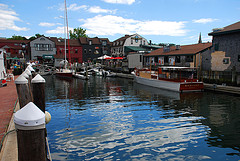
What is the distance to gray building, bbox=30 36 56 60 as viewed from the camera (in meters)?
61.1

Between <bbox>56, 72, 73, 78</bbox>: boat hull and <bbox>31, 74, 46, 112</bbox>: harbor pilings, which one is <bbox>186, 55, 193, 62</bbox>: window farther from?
<bbox>31, 74, 46, 112</bbox>: harbor pilings

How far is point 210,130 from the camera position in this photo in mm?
10023

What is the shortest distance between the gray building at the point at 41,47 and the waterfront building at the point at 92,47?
34.5 feet

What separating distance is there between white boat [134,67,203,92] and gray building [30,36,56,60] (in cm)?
4496

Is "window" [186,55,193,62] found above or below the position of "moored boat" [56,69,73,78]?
above

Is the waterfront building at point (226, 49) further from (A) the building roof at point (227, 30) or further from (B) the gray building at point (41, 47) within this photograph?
(B) the gray building at point (41, 47)

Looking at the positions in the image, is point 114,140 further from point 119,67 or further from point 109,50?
point 109,50

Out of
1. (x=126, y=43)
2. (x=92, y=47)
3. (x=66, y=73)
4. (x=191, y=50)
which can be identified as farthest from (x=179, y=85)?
(x=92, y=47)

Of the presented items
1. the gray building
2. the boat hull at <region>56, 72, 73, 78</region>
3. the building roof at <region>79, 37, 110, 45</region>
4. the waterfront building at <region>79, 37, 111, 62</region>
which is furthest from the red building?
the boat hull at <region>56, 72, 73, 78</region>

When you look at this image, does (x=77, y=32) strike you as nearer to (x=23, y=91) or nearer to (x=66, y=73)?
(x=66, y=73)

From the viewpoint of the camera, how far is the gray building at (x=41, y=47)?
200ft

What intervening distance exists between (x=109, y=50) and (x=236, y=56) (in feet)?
175

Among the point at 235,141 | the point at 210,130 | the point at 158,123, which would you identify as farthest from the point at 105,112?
the point at 235,141

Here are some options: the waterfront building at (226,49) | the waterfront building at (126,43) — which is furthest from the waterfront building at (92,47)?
the waterfront building at (226,49)
